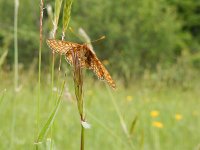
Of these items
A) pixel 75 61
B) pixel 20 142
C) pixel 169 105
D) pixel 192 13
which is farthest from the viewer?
pixel 192 13

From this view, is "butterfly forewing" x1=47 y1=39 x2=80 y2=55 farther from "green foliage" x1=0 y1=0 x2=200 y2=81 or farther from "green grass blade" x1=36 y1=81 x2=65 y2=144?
"green foliage" x1=0 y1=0 x2=200 y2=81

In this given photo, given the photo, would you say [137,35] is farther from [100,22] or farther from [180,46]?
[180,46]

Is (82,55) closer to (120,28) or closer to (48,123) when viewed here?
(48,123)

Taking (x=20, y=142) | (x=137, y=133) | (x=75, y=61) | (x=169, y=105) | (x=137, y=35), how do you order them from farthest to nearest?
(x=137, y=35) → (x=169, y=105) → (x=137, y=133) → (x=20, y=142) → (x=75, y=61)

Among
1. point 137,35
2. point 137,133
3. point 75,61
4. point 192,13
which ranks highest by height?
point 192,13

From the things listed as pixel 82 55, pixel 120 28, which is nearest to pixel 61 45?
pixel 82 55

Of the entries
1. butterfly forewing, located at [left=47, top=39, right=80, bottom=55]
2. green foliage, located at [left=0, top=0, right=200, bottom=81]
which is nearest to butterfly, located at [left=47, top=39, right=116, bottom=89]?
butterfly forewing, located at [left=47, top=39, right=80, bottom=55]

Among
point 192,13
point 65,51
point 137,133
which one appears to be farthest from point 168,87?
point 192,13

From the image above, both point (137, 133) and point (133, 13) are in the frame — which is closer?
point (137, 133)
